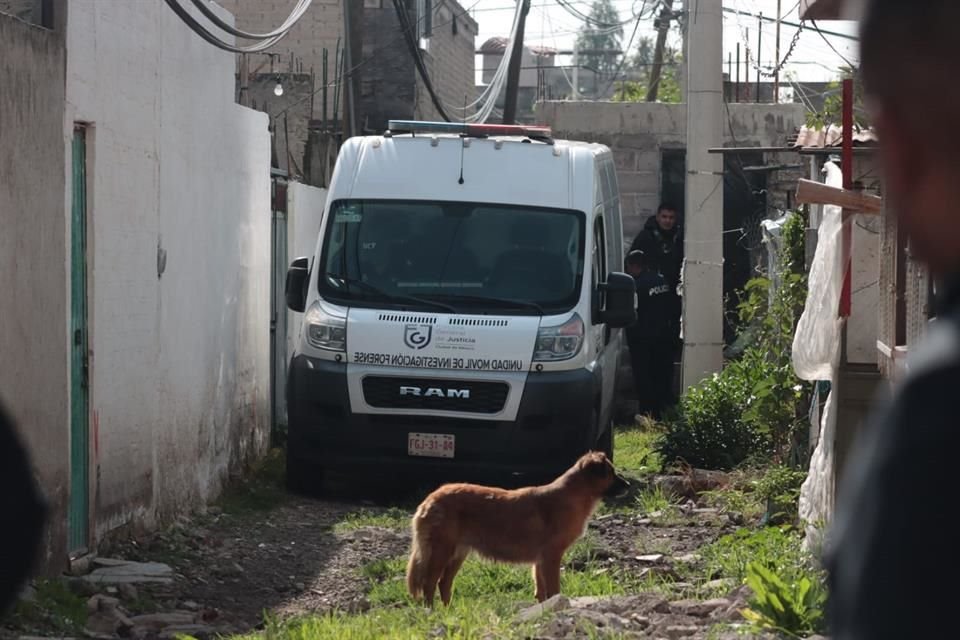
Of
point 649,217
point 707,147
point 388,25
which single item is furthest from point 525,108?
point 707,147

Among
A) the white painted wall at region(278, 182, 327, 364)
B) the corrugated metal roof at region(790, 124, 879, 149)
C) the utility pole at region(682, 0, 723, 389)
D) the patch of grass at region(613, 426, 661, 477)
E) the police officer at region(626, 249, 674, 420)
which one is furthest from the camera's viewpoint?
the police officer at region(626, 249, 674, 420)

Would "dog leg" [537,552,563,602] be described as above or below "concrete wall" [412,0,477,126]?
below

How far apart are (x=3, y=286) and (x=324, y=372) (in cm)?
413

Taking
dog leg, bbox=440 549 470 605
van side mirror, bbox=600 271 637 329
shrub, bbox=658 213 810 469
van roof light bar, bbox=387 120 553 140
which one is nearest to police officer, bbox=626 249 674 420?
shrub, bbox=658 213 810 469

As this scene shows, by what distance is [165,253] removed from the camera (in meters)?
9.36

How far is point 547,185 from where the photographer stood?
11.2 meters

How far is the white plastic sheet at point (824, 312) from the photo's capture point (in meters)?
7.82

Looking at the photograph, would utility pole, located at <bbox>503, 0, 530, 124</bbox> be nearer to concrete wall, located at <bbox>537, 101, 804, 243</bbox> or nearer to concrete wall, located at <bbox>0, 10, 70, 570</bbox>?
concrete wall, located at <bbox>537, 101, 804, 243</bbox>

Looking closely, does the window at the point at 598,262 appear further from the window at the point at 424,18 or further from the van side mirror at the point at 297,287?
the window at the point at 424,18

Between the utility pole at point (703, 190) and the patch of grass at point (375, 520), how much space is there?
391cm

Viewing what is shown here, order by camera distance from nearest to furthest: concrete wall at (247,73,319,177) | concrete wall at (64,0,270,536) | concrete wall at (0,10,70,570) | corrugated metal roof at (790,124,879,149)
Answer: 1. concrete wall at (0,10,70,570)
2. concrete wall at (64,0,270,536)
3. corrugated metal roof at (790,124,879,149)
4. concrete wall at (247,73,319,177)

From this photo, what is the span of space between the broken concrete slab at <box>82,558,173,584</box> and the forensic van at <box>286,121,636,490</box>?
107 inches

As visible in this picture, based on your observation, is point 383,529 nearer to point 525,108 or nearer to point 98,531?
point 98,531

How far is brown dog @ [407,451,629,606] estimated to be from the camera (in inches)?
289
